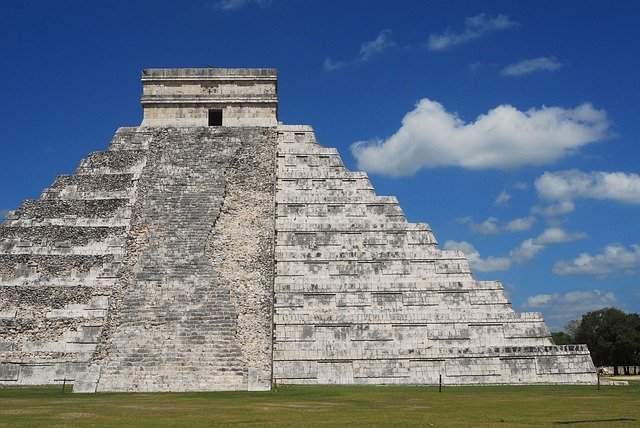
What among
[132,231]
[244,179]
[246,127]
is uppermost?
[246,127]

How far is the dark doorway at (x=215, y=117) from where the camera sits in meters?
26.3

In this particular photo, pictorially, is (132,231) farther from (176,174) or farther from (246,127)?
(246,127)

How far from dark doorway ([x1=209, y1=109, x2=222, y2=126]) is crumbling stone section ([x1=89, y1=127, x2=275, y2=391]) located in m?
1.03

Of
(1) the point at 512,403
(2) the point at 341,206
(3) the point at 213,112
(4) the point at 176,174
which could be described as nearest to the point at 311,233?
(2) the point at 341,206

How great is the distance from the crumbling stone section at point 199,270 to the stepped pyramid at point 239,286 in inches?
1.7

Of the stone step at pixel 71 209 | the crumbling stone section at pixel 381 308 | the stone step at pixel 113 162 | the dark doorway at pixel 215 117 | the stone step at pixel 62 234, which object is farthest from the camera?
the dark doorway at pixel 215 117


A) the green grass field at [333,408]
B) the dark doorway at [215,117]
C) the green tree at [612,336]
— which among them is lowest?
the green grass field at [333,408]

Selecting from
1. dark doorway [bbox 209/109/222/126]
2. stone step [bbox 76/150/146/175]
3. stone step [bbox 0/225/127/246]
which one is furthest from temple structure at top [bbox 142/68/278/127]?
stone step [bbox 0/225/127/246]

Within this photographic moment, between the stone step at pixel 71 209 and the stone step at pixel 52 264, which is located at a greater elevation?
the stone step at pixel 71 209

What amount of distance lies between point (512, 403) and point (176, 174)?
14.0m

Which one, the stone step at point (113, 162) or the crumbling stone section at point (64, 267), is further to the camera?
the stone step at point (113, 162)

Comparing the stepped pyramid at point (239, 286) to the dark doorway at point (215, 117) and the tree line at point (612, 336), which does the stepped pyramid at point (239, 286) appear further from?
the tree line at point (612, 336)

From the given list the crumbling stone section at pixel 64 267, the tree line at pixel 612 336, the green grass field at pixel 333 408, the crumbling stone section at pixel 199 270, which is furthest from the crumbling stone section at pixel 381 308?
the tree line at pixel 612 336

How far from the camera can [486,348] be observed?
768 inches
